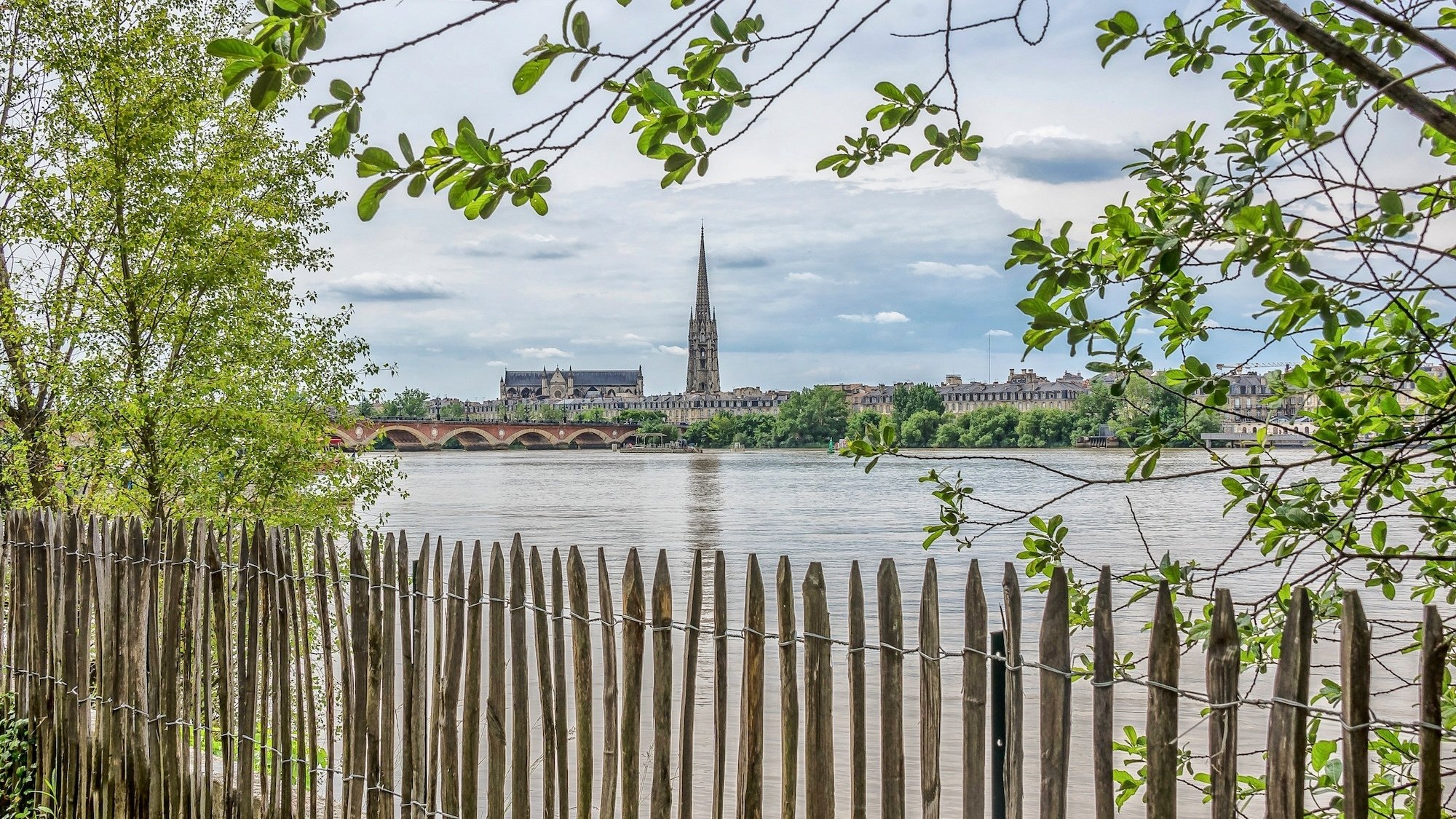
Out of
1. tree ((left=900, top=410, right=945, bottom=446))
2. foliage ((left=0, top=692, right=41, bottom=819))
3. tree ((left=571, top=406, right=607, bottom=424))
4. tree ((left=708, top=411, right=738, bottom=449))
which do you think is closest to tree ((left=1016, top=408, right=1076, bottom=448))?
tree ((left=900, top=410, right=945, bottom=446))

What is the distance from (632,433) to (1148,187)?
125 metres

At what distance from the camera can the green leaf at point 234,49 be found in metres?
1.67

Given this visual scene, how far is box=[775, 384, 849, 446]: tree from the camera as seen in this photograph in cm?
12756

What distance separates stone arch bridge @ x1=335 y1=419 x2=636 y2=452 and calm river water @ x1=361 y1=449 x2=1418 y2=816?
444cm

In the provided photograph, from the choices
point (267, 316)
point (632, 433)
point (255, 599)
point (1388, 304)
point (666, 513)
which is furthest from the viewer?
point (632, 433)

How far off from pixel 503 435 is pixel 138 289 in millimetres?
95682

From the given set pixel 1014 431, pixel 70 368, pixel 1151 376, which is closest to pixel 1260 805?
pixel 1151 376

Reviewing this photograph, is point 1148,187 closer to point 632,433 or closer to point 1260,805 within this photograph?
point 1260,805

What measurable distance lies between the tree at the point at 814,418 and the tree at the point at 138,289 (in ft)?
378

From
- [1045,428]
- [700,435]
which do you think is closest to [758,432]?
[700,435]

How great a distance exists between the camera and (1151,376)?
3344 mm

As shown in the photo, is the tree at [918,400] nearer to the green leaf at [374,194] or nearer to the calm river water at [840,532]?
the calm river water at [840,532]

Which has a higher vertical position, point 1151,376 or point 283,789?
point 1151,376

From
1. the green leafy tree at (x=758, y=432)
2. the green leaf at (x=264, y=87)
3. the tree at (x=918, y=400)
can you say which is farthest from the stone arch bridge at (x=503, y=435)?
the green leaf at (x=264, y=87)
